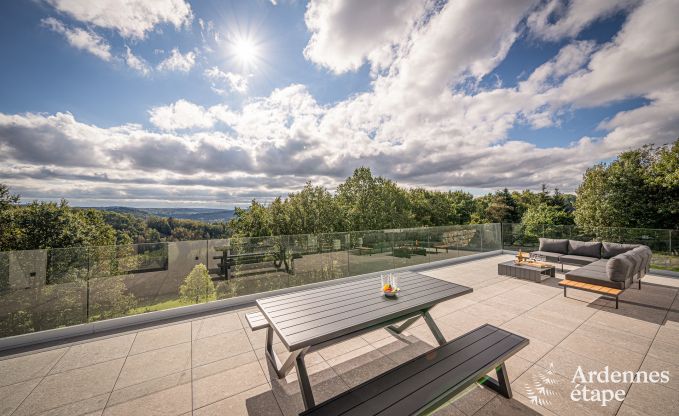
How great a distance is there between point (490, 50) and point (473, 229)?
619 centimetres

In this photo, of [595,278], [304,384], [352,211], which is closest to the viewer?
[304,384]

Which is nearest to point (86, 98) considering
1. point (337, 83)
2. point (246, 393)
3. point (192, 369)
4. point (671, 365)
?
point (337, 83)

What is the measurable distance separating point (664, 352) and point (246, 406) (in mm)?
4776

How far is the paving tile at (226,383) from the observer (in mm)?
2250

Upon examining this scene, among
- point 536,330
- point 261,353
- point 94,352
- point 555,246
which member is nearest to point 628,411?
point 536,330

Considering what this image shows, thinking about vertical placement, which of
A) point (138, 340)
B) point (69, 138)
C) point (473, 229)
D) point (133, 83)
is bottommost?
point (138, 340)

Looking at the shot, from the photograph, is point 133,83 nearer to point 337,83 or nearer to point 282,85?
point 282,85

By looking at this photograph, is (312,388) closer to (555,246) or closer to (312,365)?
(312,365)

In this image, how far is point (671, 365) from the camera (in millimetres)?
2605

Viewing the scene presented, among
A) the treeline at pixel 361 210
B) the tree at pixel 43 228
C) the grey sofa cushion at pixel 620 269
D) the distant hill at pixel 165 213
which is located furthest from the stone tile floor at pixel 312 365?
the distant hill at pixel 165 213

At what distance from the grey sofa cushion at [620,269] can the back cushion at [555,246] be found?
3.55 meters

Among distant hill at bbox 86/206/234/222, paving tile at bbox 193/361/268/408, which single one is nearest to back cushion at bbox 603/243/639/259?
paving tile at bbox 193/361/268/408

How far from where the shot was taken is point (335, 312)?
7.35 ft

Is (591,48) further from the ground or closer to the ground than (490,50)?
further from the ground
